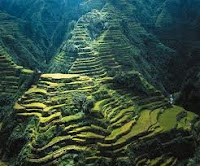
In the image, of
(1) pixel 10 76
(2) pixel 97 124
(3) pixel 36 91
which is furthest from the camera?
(1) pixel 10 76

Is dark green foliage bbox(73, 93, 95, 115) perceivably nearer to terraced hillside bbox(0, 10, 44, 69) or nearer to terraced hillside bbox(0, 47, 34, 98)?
terraced hillside bbox(0, 47, 34, 98)

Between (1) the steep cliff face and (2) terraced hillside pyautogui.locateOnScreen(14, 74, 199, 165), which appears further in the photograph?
(1) the steep cliff face

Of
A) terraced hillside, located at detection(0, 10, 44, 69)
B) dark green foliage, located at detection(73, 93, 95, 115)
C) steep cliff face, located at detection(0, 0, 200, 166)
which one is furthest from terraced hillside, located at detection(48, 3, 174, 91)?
dark green foliage, located at detection(73, 93, 95, 115)

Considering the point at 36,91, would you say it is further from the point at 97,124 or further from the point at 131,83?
the point at 131,83

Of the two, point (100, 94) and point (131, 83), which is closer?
point (100, 94)

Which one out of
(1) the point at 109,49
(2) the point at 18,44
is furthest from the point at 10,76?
(2) the point at 18,44

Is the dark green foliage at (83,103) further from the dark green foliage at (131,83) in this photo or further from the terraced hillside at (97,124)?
the dark green foliage at (131,83)

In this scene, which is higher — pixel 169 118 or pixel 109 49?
pixel 109 49

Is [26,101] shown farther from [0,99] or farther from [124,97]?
[124,97]
